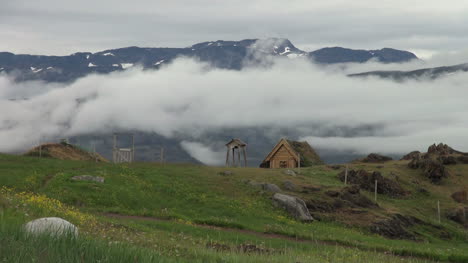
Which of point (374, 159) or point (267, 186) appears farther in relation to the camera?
point (374, 159)

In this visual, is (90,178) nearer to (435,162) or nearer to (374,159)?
(435,162)

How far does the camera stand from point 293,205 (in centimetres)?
5688

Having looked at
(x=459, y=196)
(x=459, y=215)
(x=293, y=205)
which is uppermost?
(x=293, y=205)

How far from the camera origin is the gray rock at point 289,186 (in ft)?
216

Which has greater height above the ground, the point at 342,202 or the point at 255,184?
the point at 255,184

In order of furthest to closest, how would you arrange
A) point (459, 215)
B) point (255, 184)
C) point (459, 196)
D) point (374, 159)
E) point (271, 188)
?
point (374, 159) → point (459, 196) → point (459, 215) → point (255, 184) → point (271, 188)

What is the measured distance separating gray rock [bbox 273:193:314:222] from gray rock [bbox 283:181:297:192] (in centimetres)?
665

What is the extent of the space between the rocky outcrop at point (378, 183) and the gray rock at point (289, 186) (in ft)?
63.2

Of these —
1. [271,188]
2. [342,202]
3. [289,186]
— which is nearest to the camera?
[271,188]

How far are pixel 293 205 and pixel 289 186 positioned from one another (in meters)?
9.37

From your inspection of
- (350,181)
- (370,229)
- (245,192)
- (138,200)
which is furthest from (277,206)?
(350,181)

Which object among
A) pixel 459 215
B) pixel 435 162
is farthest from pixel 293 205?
pixel 435 162

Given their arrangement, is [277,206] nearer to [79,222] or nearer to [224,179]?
[224,179]

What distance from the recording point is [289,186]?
2606 inches
